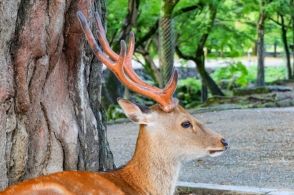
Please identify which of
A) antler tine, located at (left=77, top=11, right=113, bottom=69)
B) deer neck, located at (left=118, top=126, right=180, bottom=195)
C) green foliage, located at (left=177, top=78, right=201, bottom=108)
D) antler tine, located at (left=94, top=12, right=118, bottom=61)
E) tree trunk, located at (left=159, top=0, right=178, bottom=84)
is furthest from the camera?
green foliage, located at (left=177, top=78, right=201, bottom=108)

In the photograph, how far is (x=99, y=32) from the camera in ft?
18.1

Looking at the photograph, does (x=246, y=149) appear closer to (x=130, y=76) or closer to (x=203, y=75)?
(x=130, y=76)

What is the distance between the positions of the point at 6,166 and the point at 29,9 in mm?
1091

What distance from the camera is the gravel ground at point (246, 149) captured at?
27.3 ft

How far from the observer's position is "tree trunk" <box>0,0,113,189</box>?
5.29 meters

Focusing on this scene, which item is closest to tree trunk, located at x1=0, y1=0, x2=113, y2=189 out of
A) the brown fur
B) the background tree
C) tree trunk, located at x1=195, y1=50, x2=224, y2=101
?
the brown fur

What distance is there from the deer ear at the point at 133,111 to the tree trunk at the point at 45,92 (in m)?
0.88

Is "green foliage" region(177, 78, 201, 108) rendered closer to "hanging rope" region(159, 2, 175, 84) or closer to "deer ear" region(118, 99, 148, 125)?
"hanging rope" region(159, 2, 175, 84)

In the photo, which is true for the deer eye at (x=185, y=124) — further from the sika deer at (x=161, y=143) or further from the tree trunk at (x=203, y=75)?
the tree trunk at (x=203, y=75)

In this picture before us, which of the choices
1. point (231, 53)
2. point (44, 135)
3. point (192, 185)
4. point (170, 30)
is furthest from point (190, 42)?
point (44, 135)

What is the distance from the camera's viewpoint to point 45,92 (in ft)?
18.4

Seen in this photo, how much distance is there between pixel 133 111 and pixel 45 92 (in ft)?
3.37

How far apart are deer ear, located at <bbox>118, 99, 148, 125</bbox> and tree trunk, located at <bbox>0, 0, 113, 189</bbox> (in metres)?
0.88

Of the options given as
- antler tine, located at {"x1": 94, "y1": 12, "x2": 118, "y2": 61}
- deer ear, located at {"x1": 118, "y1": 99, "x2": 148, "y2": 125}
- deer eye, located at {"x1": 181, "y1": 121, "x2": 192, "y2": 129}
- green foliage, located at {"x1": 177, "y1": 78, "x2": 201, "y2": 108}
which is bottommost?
green foliage, located at {"x1": 177, "y1": 78, "x2": 201, "y2": 108}
